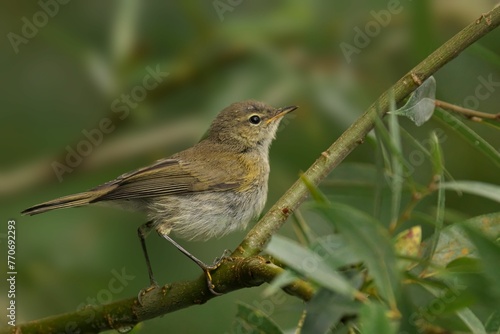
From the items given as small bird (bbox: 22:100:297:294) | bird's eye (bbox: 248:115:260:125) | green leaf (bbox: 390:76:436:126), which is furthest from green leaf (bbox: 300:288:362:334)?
bird's eye (bbox: 248:115:260:125)

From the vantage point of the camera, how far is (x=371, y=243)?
1.58 meters

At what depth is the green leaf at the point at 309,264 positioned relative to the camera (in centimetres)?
154

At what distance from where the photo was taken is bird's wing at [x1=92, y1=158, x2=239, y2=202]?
3.90 meters

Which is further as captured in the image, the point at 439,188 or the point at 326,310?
the point at 439,188
